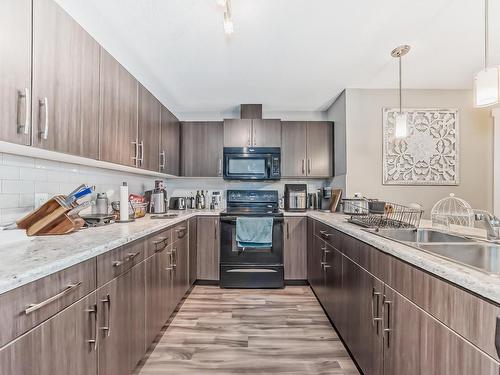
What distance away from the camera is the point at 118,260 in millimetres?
Answer: 1358

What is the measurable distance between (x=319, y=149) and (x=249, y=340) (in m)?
2.51

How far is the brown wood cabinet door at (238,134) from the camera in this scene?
355cm

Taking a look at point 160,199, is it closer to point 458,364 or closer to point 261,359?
point 261,359

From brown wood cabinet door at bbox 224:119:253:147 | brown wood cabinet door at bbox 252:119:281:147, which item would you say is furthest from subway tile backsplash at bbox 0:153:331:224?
brown wood cabinet door at bbox 252:119:281:147

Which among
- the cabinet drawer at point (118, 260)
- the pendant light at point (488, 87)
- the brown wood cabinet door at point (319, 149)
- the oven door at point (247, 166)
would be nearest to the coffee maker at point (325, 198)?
the brown wood cabinet door at point (319, 149)

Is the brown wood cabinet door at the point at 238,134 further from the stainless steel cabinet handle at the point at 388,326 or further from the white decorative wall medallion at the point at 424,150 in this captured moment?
the stainless steel cabinet handle at the point at 388,326

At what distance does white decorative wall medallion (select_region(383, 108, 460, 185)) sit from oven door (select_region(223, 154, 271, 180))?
1415mm

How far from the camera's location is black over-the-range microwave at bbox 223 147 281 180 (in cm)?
350

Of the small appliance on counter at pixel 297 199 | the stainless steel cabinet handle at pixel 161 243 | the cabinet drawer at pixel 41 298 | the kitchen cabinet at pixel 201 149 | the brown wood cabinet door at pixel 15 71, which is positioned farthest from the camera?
the kitchen cabinet at pixel 201 149

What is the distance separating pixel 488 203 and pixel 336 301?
2.40m

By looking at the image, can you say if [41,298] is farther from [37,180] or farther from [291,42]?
[291,42]

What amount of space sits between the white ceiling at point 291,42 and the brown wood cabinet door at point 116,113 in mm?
335

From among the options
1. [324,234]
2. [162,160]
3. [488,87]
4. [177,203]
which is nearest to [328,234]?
[324,234]

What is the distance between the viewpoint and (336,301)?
2070 millimetres
